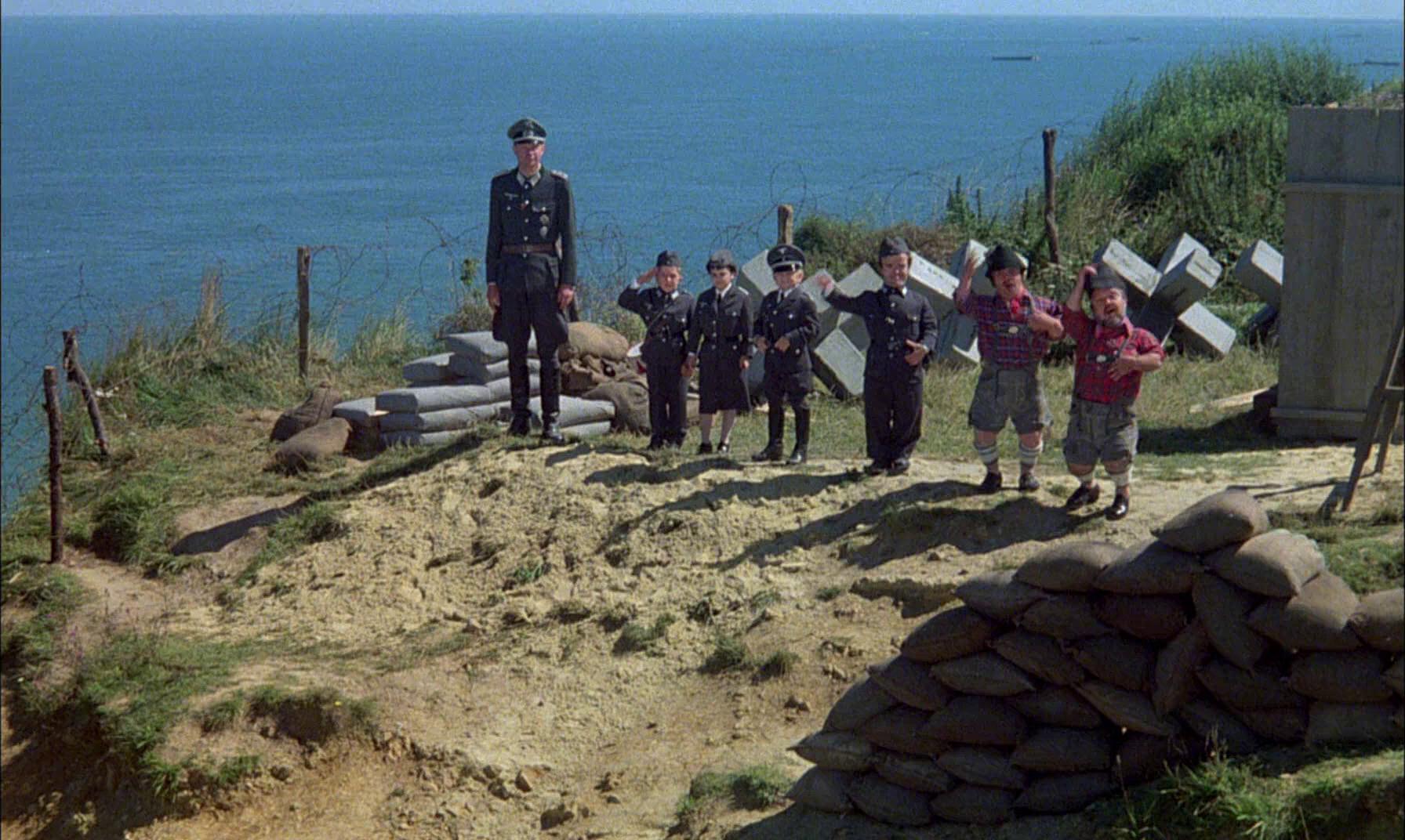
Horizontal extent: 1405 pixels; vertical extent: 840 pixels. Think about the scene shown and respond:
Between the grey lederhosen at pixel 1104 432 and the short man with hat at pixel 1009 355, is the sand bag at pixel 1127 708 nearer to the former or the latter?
the grey lederhosen at pixel 1104 432

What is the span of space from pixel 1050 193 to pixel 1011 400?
883 centimetres

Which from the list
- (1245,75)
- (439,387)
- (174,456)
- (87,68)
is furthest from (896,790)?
(87,68)

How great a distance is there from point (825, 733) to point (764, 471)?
138 inches

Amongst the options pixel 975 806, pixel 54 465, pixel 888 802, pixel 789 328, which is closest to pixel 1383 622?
pixel 975 806

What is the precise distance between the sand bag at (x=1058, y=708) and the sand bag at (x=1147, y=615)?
1.31 feet

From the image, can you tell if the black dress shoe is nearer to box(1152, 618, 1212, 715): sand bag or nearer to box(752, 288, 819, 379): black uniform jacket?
box(752, 288, 819, 379): black uniform jacket

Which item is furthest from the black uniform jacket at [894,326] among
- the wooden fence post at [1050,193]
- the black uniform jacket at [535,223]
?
the wooden fence post at [1050,193]

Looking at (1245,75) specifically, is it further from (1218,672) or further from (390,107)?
(390,107)

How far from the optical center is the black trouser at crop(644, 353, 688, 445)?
42.4 feet

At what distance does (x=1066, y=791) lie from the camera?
315 inches

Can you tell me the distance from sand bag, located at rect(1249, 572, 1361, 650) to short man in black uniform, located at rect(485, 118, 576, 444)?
6996 millimetres

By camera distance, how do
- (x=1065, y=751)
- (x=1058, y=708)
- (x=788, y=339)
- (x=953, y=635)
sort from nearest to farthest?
(x=1065, y=751), (x=1058, y=708), (x=953, y=635), (x=788, y=339)

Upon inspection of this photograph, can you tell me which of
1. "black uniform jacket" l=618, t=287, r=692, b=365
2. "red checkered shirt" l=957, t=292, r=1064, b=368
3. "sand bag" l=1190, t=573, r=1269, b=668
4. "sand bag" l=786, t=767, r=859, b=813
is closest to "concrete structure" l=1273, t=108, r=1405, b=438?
"red checkered shirt" l=957, t=292, r=1064, b=368

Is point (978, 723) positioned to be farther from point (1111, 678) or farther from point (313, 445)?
point (313, 445)
